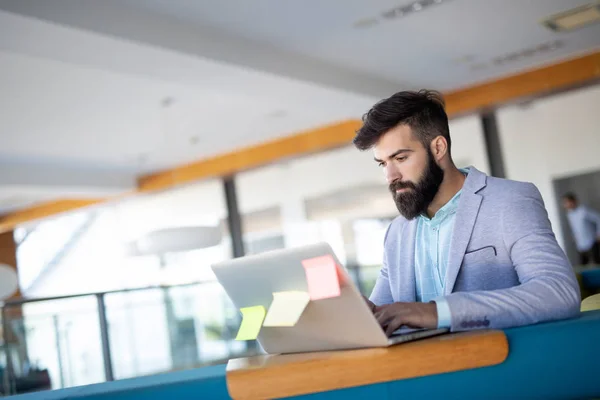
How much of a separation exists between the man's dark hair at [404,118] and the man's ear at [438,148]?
10 mm

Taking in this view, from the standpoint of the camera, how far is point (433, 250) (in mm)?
1861

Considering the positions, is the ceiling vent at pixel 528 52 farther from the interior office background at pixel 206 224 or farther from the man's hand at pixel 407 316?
the man's hand at pixel 407 316

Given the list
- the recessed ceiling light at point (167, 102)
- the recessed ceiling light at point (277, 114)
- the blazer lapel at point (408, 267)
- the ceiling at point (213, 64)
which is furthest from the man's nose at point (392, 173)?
the recessed ceiling light at point (277, 114)

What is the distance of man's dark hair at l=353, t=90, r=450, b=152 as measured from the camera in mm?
1745

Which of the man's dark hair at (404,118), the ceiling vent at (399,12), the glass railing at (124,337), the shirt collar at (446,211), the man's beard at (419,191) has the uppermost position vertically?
the ceiling vent at (399,12)

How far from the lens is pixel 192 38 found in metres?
4.86

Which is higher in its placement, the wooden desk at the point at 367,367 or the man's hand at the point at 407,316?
the man's hand at the point at 407,316

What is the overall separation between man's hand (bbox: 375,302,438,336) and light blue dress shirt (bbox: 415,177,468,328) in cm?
39

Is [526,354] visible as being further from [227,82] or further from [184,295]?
[184,295]

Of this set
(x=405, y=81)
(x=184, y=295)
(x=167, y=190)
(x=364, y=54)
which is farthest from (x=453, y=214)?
→ (x=167, y=190)

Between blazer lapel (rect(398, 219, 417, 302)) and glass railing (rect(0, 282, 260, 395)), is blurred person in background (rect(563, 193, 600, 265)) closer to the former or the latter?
glass railing (rect(0, 282, 260, 395))

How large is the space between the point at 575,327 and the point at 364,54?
199 inches

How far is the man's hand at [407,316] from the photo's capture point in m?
1.37

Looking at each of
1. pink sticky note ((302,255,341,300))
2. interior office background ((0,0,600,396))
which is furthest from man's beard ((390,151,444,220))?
interior office background ((0,0,600,396))
